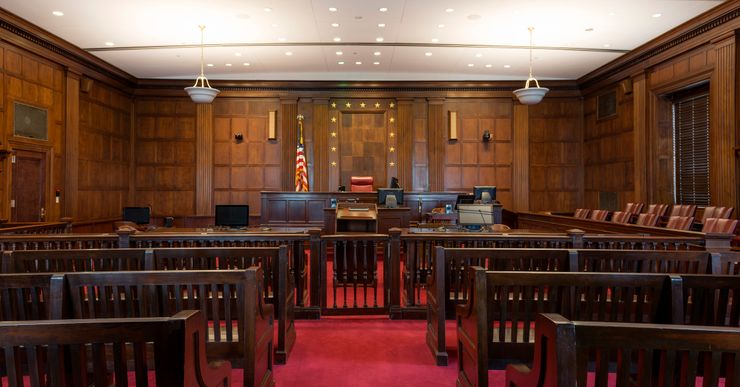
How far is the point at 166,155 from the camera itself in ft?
39.0

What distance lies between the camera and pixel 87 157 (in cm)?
991

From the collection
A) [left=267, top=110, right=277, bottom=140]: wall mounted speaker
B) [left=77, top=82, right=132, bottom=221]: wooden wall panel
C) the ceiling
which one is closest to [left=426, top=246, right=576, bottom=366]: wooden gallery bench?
the ceiling

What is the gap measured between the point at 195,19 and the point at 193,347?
7733 millimetres

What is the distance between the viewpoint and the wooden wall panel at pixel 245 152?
39.3ft

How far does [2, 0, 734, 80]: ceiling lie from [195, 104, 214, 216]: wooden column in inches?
47.1

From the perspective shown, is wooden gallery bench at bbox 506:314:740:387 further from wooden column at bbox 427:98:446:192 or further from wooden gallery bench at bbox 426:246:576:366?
wooden column at bbox 427:98:446:192

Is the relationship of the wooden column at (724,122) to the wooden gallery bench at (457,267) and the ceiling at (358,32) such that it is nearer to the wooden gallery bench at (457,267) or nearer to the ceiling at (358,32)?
the ceiling at (358,32)

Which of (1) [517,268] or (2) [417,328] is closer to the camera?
(1) [517,268]

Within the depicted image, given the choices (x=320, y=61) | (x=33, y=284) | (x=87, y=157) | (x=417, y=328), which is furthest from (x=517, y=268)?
(x=87, y=157)

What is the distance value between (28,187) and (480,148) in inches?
399

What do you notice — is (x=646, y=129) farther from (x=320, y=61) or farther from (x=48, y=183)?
(x=48, y=183)

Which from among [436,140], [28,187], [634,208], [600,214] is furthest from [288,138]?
[634,208]

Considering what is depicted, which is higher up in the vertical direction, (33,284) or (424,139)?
(424,139)

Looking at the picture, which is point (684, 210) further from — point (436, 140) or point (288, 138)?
point (288, 138)
